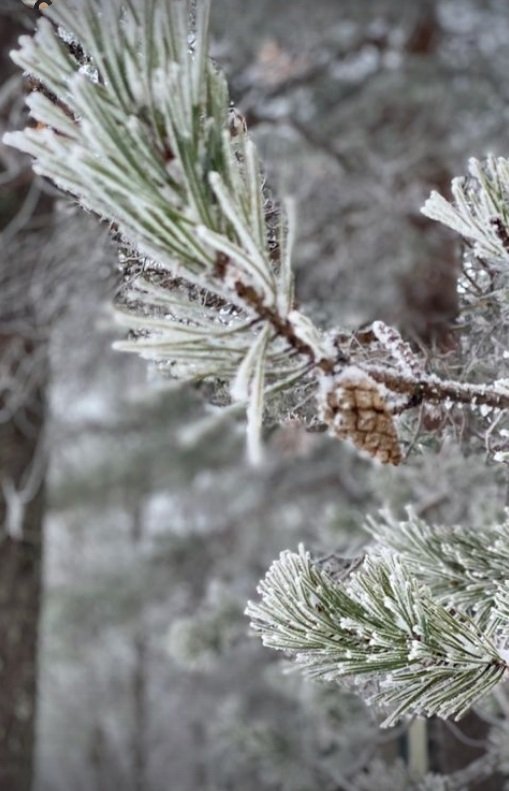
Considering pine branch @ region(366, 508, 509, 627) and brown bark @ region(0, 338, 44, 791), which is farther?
brown bark @ region(0, 338, 44, 791)

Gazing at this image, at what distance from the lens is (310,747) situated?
305 centimetres

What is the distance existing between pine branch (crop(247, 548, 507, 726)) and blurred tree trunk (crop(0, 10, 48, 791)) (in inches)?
72.8

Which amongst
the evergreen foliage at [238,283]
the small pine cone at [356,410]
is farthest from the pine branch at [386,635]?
the small pine cone at [356,410]

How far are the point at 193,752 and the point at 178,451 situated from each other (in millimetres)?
2945

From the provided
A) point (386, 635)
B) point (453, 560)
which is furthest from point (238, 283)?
point (453, 560)

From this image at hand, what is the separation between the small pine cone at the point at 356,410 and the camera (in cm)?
69

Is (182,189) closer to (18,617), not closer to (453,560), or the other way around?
(453,560)

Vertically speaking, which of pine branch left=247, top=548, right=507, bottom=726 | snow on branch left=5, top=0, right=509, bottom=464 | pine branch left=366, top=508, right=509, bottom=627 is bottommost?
pine branch left=247, top=548, right=507, bottom=726

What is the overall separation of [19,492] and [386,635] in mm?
2180

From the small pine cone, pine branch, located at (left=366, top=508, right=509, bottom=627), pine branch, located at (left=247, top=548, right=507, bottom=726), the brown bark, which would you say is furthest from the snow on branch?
the brown bark

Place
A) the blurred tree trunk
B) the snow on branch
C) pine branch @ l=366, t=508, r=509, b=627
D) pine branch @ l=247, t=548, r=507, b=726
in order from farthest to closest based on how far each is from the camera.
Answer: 1. the blurred tree trunk
2. pine branch @ l=366, t=508, r=509, b=627
3. pine branch @ l=247, t=548, r=507, b=726
4. the snow on branch

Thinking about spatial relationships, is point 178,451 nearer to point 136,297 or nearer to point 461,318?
point 461,318

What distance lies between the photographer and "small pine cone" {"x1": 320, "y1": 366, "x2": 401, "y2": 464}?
0.69 metres

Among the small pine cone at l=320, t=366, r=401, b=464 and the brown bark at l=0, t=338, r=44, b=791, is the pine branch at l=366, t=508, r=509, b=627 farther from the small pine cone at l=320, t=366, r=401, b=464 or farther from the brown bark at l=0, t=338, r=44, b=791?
the brown bark at l=0, t=338, r=44, b=791
